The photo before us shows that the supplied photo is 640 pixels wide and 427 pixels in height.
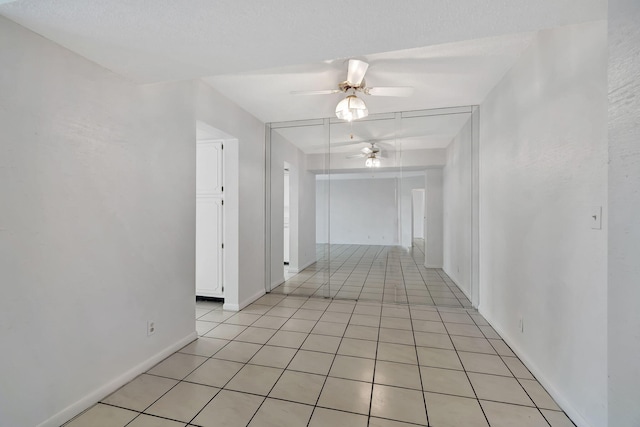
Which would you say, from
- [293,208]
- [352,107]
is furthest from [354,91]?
[293,208]

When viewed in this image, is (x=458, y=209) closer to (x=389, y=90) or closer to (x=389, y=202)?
(x=389, y=202)

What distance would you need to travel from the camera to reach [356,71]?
242 centimetres

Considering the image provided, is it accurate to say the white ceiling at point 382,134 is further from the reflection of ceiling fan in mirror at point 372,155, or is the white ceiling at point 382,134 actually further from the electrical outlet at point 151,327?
the electrical outlet at point 151,327

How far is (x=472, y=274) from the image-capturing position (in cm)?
368

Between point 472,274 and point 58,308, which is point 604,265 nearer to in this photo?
point 472,274

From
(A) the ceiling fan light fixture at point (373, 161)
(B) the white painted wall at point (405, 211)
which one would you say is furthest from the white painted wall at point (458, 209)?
(A) the ceiling fan light fixture at point (373, 161)

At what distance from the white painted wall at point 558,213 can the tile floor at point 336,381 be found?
0.32 metres

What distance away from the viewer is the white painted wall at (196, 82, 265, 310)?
3.37m

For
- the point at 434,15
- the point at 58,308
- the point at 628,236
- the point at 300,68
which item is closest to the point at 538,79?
the point at 434,15

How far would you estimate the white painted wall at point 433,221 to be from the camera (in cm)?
577

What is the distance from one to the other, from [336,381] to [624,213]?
1927mm

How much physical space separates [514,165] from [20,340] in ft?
12.0

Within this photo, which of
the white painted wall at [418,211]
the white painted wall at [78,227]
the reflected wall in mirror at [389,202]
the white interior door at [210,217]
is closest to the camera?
the white painted wall at [78,227]

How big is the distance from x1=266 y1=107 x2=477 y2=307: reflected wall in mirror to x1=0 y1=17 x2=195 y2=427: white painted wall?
2.18 meters
